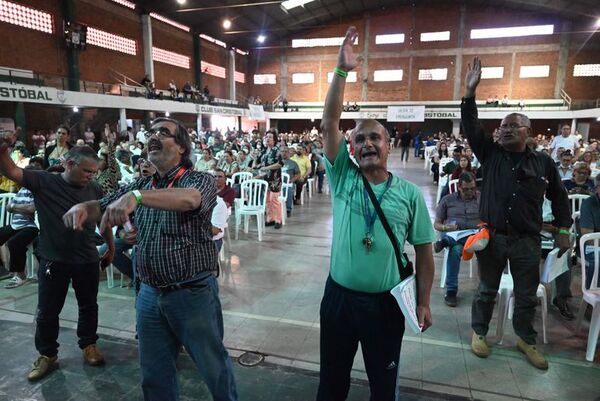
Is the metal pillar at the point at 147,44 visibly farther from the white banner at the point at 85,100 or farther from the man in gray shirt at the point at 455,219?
the man in gray shirt at the point at 455,219

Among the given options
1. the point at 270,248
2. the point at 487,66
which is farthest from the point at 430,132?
the point at 270,248

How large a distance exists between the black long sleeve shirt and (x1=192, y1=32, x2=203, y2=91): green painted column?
22.2 m

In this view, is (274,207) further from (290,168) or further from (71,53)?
(71,53)

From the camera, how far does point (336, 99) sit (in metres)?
1.52

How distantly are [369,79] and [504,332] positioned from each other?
2472cm

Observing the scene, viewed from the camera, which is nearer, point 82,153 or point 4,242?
point 82,153

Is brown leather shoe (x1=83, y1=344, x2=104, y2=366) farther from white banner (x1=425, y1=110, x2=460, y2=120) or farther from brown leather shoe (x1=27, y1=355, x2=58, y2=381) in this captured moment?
white banner (x1=425, y1=110, x2=460, y2=120)

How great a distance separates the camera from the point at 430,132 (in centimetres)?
2525

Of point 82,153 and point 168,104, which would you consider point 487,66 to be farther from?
point 82,153

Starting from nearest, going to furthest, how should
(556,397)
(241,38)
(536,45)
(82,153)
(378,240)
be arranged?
(378,240) < (556,397) < (82,153) < (536,45) < (241,38)

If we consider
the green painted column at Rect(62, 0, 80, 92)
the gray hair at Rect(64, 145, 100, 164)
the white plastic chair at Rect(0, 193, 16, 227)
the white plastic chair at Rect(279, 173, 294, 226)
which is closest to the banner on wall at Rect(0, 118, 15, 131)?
the green painted column at Rect(62, 0, 80, 92)

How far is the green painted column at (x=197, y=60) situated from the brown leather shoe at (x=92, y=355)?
22003 millimetres

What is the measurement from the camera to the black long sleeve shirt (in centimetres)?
235

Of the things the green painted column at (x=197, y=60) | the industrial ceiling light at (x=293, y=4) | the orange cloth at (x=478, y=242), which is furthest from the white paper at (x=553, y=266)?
the green painted column at (x=197, y=60)
